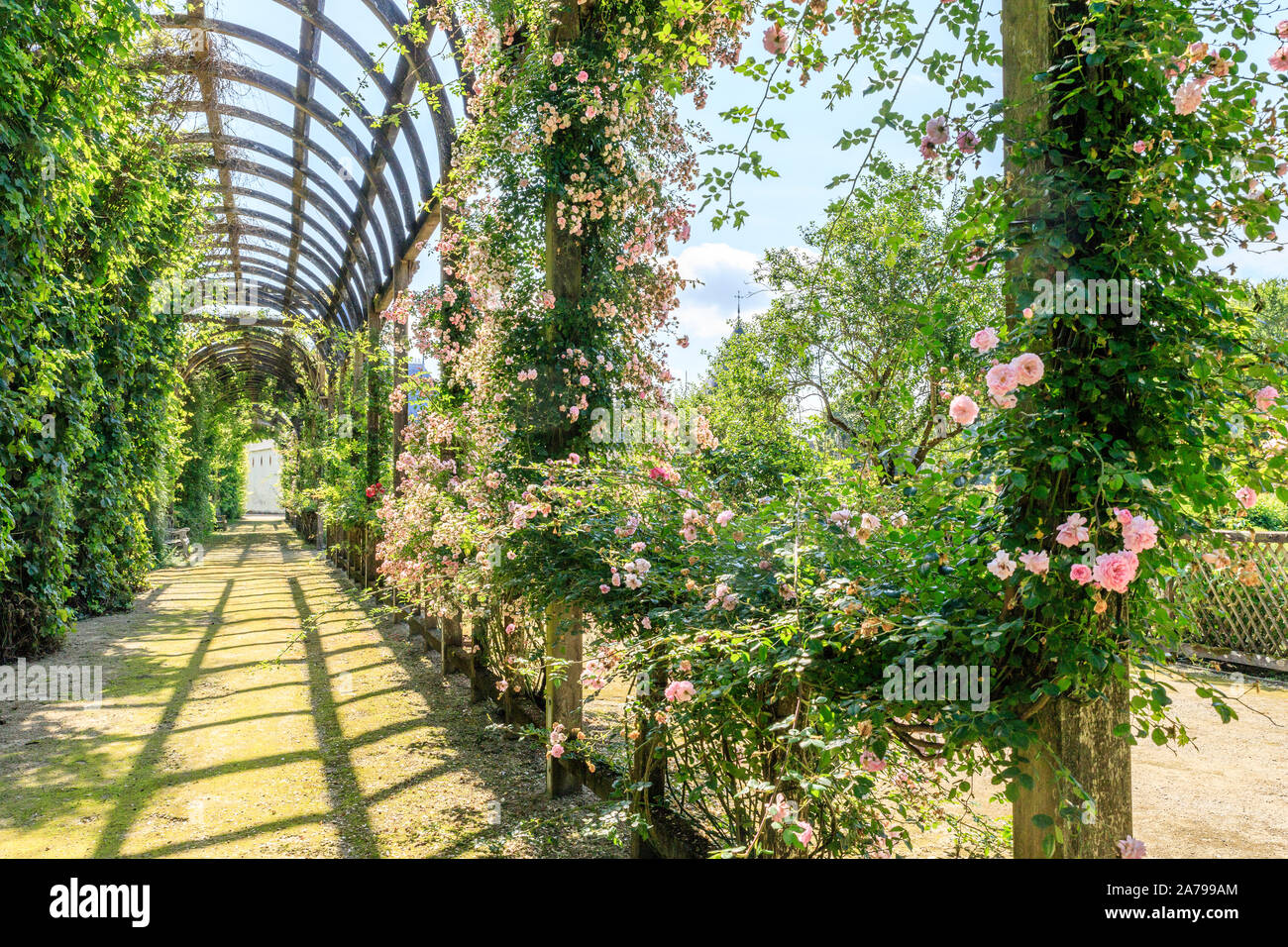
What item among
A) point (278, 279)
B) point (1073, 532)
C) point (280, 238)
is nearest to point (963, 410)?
point (1073, 532)

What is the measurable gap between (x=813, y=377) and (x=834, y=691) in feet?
29.8

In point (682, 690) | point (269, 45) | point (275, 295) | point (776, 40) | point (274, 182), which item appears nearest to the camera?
point (682, 690)

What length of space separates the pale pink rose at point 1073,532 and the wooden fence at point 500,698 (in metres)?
1.54

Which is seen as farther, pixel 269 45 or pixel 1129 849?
pixel 269 45

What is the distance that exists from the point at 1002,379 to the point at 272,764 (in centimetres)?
410

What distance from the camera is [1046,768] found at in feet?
4.50

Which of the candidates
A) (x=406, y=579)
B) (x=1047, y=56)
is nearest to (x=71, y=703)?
(x=406, y=579)

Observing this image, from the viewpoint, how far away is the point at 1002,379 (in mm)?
1310

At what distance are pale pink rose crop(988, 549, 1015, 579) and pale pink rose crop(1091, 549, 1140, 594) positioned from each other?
0.13 meters

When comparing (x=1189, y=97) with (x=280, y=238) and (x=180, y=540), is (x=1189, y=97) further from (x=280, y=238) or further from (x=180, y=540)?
(x=280, y=238)

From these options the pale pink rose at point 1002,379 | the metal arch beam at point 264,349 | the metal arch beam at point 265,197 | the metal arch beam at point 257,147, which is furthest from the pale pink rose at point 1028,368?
the metal arch beam at point 264,349

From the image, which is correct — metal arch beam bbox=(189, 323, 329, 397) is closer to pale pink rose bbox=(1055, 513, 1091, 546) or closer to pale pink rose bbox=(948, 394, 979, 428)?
pale pink rose bbox=(948, 394, 979, 428)

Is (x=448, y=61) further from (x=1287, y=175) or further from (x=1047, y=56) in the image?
(x=1287, y=175)
